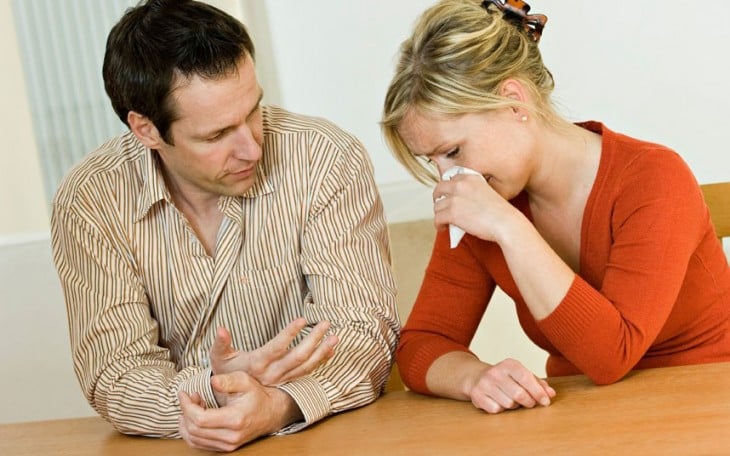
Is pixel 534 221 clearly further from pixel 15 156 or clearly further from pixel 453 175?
pixel 15 156

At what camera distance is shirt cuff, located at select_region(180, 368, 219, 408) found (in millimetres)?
1555

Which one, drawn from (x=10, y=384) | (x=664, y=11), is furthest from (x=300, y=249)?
(x=664, y=11)

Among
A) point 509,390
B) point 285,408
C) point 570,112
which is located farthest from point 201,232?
point 570,112

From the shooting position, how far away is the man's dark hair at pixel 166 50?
67.1 inches

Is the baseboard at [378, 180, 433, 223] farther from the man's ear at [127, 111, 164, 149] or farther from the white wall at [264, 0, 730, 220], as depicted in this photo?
the man's ear at [127, 111, 164, 149]

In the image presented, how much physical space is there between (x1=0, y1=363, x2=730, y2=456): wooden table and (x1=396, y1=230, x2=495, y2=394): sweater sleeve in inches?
4.5

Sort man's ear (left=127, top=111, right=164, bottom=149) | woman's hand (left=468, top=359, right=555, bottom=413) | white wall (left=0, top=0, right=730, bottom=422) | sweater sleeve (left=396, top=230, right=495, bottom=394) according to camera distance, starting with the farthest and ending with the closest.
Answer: white wall (left=0, top=0, right=730, bottom=422)
man's ear (left=127, top=111, right=164, bottom=149)
sweater sleeve (left=396, top=230, right=495, bottom=394)
woman's hand (left=468, top=359, right=555, bottom=413)

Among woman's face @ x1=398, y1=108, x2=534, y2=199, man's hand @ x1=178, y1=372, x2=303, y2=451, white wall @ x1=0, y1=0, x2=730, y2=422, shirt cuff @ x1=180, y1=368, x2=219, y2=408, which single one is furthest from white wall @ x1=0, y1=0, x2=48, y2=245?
woman's face @ x1=398, y1=108, x2=534, y2=199

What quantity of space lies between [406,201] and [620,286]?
2.03 metres

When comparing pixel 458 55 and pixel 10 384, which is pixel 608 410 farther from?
pixel 10 384

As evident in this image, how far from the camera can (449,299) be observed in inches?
66.9

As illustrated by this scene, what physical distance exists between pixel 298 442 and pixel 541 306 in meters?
0.39

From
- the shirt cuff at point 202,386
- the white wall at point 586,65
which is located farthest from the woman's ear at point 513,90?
the white wall at point 586,65

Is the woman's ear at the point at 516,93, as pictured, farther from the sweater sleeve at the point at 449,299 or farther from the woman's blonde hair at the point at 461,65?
the sweater sleeve at the point at 449,299
